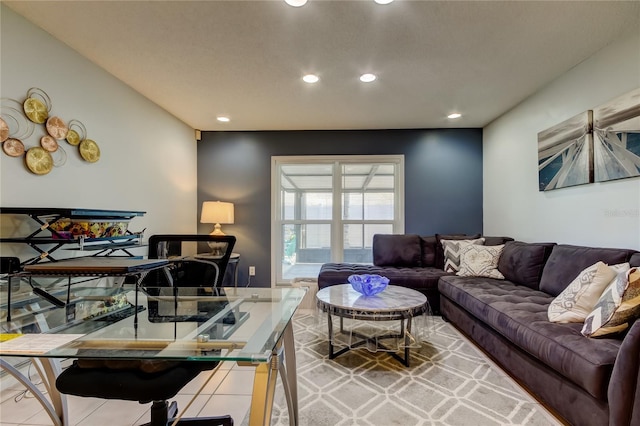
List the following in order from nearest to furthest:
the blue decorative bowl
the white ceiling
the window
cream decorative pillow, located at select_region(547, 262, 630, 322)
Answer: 1. cream decorative pillow, located at select_region(547, 262, 630, 322)
2. the white ceiling
3. the blue decorative bowl
4. the window

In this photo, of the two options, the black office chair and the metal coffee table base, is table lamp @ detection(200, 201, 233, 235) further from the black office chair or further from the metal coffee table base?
the black office chair

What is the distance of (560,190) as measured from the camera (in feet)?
8.86

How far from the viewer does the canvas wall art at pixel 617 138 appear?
198 cm

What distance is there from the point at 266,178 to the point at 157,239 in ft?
6.58

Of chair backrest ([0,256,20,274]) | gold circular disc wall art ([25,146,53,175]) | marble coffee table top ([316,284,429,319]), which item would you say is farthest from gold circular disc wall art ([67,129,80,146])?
marble coffee table top ([316,284,429,319])

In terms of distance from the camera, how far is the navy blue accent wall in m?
4.16

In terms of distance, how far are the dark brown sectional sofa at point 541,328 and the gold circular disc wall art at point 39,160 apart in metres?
2.55

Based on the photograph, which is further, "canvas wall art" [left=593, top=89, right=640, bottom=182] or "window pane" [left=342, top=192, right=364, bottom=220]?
"window pane" [left=342, top=192, right=364, bottom=220]

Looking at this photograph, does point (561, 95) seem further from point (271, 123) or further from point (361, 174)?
point (271, 123)

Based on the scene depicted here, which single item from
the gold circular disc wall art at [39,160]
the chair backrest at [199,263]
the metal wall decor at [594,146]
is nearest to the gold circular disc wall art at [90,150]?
the gold circular disc wall art at [39,160]

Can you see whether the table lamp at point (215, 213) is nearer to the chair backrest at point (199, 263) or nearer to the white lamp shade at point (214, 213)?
the white lamp shade at point (214, 213)

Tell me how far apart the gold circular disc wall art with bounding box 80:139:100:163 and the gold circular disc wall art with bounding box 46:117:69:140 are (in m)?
0.17


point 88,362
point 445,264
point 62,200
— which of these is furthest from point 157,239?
point 445,264

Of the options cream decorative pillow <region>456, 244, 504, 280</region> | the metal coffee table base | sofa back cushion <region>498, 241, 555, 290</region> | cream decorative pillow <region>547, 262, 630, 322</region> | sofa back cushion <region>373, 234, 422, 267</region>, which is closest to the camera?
cream decorative pillow <region>547, 262, 630, 322</region>
